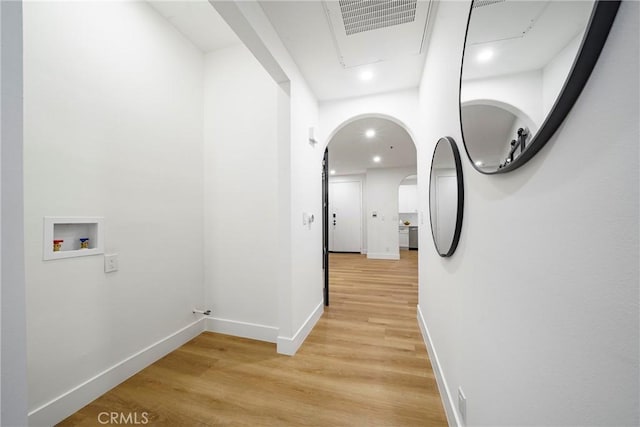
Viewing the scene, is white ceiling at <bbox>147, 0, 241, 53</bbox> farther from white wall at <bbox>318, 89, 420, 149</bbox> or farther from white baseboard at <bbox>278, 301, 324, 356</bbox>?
white baseboard at <bbox>278, 301, 324, 356</bbox>

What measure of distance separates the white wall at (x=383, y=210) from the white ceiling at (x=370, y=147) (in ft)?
0.89

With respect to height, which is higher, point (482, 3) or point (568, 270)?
point (482, 3)

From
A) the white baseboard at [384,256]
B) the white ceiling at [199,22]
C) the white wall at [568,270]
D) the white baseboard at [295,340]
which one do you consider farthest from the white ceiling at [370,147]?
Answer: the white wall at [568,270]

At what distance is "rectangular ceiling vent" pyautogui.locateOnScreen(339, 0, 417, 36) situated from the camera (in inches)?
61.2

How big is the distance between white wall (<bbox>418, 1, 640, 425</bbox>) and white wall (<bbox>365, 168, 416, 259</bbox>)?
5.74m

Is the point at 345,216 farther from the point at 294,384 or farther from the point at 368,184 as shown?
the point at 294,384

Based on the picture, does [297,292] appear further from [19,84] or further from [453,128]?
[19,84]

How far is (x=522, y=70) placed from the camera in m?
0.64

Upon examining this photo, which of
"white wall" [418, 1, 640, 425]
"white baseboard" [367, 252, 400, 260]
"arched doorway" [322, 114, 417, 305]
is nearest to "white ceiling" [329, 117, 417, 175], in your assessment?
"arched doorway" [322, 114, 417, 305]

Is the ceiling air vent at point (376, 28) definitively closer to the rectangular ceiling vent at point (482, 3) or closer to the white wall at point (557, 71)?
the rectangular ceiling vent at point (482, 3)

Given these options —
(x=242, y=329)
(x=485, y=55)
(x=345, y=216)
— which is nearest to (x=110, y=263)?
(x=242, y=329)

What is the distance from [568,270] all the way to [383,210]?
6400 mm

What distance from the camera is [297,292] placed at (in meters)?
2.11

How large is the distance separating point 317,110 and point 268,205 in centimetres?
134
